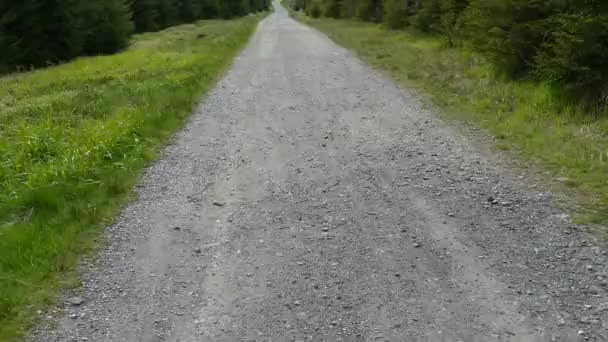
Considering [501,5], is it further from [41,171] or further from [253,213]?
[41,171]

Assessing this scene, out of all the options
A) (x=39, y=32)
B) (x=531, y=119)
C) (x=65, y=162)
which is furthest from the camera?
(x=39, y=32)

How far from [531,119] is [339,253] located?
4.90 m

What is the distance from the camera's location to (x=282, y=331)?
3.25 meters

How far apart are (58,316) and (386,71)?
11.2 metres

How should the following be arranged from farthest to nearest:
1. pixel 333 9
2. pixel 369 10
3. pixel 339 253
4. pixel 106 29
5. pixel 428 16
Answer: pixel 333 9
pixel 369 10
pixel 106 29
pixel 428 16
pixel 339 253

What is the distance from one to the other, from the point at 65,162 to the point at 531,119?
6.61 m

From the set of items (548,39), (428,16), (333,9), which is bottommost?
(548,39)

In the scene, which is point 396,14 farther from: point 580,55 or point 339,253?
point 339,253

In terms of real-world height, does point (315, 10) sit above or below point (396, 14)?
above

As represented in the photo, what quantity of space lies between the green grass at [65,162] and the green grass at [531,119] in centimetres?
462

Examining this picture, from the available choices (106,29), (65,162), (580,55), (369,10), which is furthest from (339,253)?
(369,10)

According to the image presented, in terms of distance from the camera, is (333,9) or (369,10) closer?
(369,10)

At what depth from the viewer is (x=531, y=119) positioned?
7.63 m

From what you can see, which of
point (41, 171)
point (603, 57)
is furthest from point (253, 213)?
point (603, 57)
